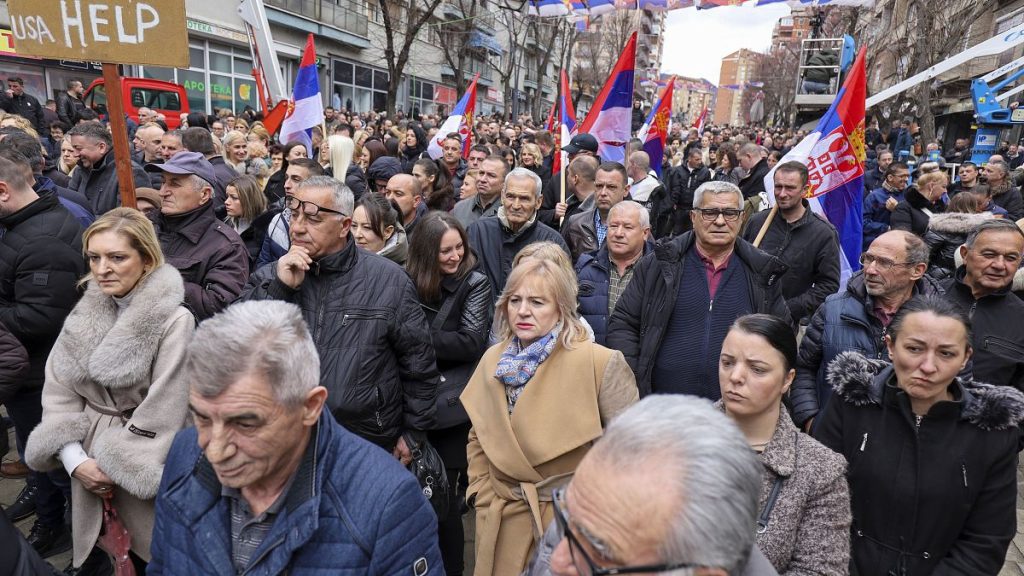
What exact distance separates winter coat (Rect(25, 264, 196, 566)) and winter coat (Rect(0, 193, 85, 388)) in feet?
1.97

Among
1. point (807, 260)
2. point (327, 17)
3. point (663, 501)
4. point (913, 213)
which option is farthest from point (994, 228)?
point (327, 17)

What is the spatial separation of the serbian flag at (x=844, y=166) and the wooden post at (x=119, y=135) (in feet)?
14.9

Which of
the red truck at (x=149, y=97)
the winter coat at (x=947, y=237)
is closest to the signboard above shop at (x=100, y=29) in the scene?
the winter coat at (x=947, y=237)

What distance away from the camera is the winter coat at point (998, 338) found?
3244 millimetres

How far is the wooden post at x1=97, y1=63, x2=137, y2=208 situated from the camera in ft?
10.9

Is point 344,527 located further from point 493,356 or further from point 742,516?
point 493,356

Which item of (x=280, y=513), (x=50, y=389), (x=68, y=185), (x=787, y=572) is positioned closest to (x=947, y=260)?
(x=787, y=572)

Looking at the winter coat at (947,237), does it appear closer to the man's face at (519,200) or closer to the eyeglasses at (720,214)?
the eyeglasses at (720,214)

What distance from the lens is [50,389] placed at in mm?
2660

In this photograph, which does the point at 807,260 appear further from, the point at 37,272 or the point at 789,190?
the point at 37,272

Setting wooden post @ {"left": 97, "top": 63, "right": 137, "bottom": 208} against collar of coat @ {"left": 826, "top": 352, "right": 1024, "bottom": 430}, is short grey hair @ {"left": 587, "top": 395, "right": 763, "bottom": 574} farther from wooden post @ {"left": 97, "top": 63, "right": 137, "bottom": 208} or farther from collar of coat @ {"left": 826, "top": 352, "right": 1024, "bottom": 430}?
wooden post @ {"left": 97, "top": 63, "right": 137, "bottom": 208}

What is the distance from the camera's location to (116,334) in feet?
8.30

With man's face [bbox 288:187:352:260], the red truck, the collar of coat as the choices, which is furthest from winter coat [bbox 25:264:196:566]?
the red truck

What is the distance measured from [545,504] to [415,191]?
288cm
